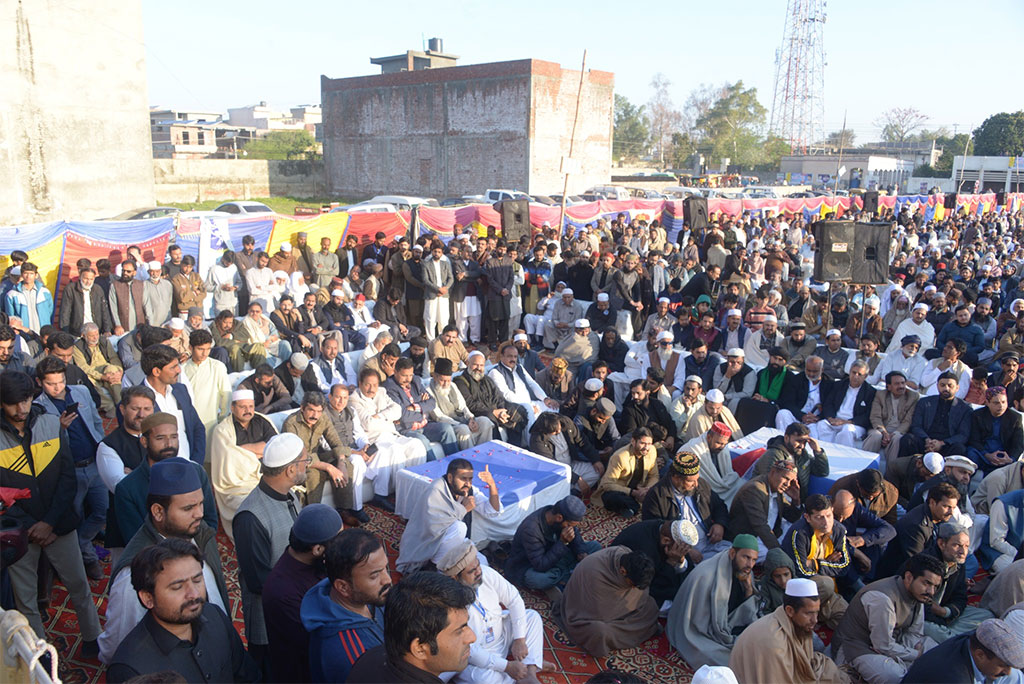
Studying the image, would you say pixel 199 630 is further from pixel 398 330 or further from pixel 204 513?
pixel 398 330

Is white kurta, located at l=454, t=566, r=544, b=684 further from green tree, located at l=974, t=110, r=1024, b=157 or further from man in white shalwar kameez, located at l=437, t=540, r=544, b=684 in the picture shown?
green tree, located at l=974, t=110, r=1024, b=157

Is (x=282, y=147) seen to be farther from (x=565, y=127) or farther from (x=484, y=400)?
(x=484, y=400)

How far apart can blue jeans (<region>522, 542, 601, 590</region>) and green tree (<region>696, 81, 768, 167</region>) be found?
56104 mm

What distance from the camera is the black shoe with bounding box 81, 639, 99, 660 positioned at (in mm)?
4035

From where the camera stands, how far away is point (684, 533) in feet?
14.2

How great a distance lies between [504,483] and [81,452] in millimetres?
2839

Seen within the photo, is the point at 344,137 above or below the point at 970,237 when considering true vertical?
above

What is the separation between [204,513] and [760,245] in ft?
48.6

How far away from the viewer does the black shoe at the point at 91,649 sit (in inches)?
159

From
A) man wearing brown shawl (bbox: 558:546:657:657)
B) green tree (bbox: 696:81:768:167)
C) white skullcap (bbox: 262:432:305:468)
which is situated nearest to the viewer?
white skullcap (bbox: 262:432:305:468)

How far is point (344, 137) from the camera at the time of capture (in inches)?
1396

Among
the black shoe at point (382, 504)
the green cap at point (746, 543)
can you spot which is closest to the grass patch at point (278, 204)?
the black shoe at point (382, 504)

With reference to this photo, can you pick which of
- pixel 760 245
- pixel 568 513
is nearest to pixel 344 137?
pixel 760 245

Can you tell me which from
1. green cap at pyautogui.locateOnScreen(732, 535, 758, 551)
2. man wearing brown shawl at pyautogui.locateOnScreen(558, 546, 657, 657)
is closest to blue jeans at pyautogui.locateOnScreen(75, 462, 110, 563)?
man wearing brown shawl at pyautogui.locateOnScreen(558, 546, 657, 657)
